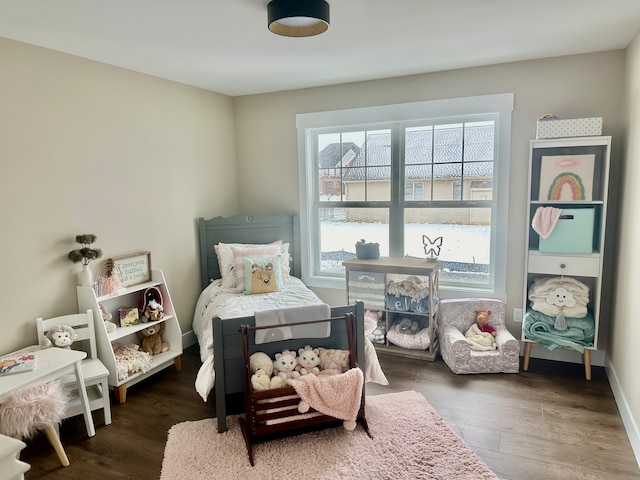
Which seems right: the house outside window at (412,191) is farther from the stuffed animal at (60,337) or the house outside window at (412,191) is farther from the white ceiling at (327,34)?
the stuffed animal at (60,337)

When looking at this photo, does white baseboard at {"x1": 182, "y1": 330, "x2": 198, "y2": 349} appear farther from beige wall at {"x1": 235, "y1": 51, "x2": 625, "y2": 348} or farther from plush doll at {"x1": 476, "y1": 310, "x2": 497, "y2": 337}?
plush doll at {"x1": 476, "y1": 310, "x2": 497, "y2": 337}

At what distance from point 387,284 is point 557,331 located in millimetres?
1328

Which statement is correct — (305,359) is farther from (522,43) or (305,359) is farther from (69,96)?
(522,43)

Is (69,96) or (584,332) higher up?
(69,96)

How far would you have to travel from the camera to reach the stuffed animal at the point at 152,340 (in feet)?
10.7

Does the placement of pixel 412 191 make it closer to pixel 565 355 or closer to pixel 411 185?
pixel 411 185

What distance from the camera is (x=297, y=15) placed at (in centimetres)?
199

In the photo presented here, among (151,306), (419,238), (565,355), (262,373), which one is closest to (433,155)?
(419,238)

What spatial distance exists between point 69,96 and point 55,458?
222 centimetres

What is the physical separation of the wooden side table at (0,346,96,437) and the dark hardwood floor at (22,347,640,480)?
0.81 ft

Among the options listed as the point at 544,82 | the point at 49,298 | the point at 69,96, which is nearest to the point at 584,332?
the point at 544,82

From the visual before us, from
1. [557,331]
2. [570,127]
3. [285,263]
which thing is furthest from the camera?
[285,263]

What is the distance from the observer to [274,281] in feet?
12.0

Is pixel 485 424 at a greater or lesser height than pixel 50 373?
lesser
